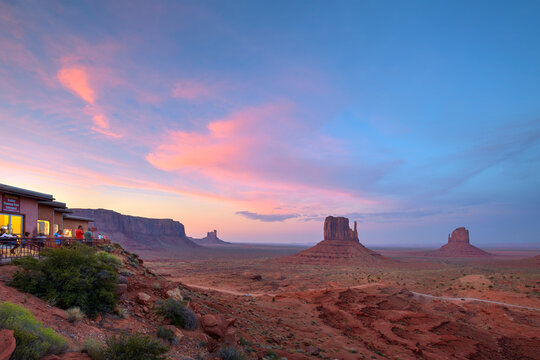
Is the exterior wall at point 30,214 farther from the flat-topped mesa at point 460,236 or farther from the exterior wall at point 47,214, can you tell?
the flat-topped mesa at point 460,236

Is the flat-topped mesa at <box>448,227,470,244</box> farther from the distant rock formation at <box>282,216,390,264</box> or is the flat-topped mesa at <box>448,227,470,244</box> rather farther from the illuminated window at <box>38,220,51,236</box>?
the illuminated window at <box>38,220,51,236</box>

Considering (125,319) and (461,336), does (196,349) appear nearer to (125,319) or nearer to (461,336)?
(125,319)

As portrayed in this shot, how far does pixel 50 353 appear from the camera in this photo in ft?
20.1

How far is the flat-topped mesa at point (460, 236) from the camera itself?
149375 mm

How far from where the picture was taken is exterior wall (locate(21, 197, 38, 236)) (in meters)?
19.6

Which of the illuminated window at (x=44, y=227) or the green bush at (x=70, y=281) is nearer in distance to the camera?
the green bush at (x=70, y=281)

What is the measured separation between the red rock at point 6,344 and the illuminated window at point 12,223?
16.8m

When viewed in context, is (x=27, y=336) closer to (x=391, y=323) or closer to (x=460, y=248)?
(x=391, y=323)

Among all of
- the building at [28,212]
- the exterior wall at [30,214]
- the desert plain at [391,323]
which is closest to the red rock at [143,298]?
the desert plain at [391,323]

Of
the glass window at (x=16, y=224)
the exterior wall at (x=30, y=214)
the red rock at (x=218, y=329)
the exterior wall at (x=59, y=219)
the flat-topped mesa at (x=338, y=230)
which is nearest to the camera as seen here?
the red rock at (x=218, y=329)

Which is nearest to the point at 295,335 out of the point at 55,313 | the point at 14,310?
the point at 55,313

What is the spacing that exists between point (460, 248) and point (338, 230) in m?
76.0

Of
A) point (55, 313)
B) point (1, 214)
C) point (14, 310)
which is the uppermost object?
point (1, 214)

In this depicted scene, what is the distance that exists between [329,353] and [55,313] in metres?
13.6
